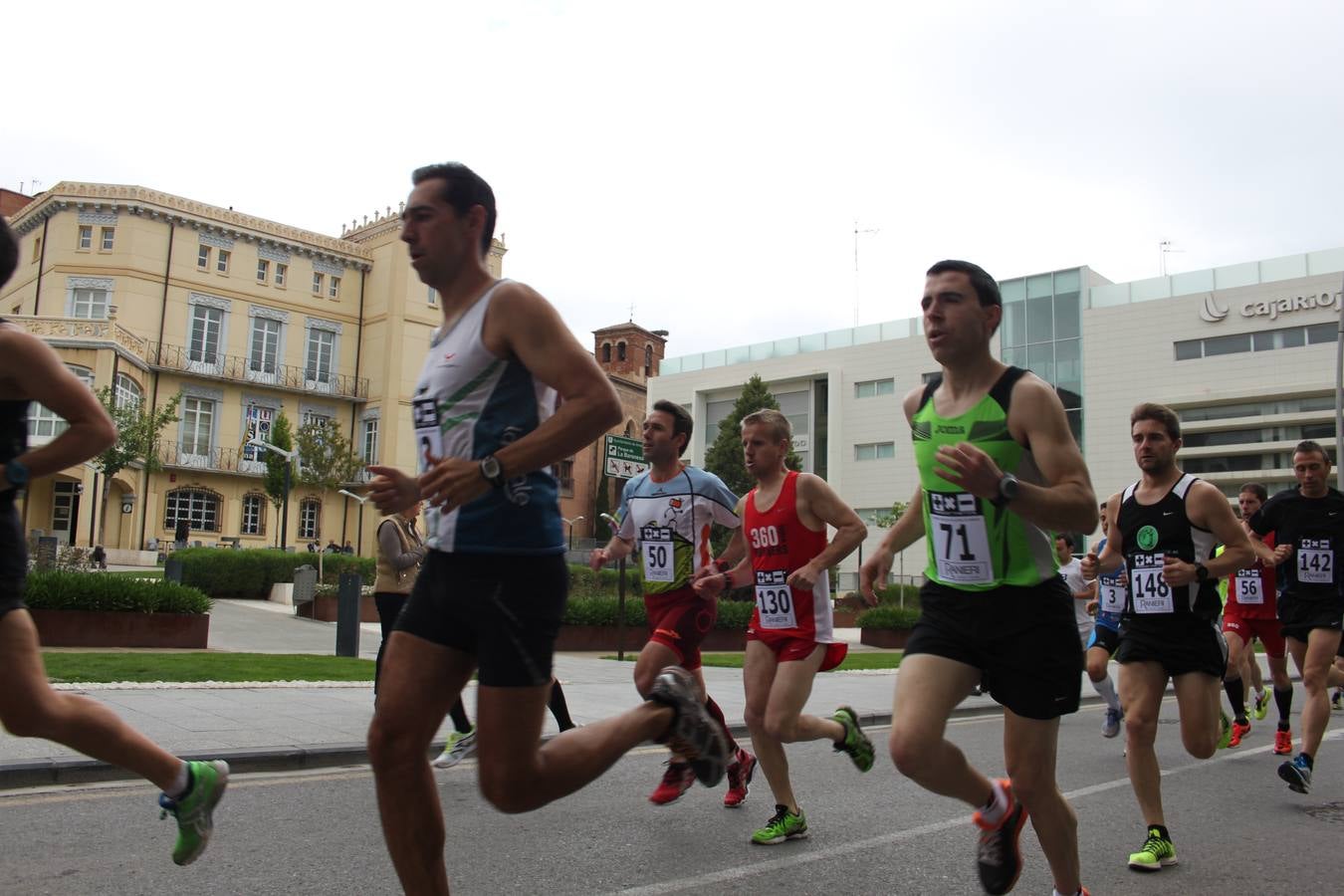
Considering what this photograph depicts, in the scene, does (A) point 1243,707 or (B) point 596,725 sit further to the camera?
(A) point 1243,707

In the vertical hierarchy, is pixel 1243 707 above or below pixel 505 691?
below

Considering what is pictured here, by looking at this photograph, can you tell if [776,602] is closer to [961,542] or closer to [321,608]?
[961,542]

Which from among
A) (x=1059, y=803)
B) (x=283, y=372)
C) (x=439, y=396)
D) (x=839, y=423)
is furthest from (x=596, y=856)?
(x=839, y=423)

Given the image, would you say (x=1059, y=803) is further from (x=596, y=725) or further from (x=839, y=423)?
(x=839, y=423)

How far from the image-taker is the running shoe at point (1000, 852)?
3721 millimetres

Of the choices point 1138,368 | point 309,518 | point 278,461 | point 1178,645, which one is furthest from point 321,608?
point 1138,368

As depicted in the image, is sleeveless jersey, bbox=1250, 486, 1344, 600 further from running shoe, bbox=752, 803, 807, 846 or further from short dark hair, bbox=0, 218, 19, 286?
short dark hair, bbox=0, 218, 19, 286

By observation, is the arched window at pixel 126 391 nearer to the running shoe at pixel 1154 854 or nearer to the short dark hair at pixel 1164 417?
the short dark hair at pixel 1164 417

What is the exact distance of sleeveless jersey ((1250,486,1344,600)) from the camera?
767cm

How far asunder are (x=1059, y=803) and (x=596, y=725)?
166cm

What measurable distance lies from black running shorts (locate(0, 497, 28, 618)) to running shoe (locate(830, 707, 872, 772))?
3872 mm

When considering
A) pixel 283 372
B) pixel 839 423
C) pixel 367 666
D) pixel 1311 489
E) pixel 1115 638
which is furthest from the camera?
pixel 839 423

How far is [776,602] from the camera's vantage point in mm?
5750

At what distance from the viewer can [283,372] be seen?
57406 mm
